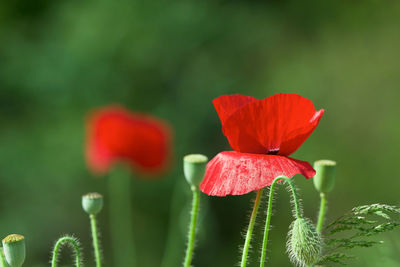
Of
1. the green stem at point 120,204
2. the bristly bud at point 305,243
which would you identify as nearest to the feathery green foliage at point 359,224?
the bristly bud at point 305,243

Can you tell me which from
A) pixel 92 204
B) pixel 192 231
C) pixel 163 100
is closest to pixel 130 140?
pixel 92 204

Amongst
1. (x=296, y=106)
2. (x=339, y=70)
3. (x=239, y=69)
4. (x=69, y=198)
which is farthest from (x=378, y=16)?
(x=296, y=106)

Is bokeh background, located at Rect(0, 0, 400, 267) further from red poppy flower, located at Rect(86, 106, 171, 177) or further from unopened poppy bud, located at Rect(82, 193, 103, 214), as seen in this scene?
unopened poppy bud, located at Rect(82, 193, 103, 214)

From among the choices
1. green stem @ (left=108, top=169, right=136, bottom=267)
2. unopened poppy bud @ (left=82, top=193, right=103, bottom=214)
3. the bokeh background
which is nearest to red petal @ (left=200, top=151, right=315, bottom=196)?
unopened poppy bud @ (left=82, top=193, right=103, bottom=214)

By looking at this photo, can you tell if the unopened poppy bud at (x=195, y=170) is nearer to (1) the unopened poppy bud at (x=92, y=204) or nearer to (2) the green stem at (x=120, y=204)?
(1) the unopened poppy bud at (x=92, y=204)

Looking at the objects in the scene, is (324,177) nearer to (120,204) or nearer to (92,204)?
(92,204)

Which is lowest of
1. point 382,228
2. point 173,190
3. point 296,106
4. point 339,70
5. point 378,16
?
point 382,228

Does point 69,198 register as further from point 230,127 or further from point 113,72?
point 230,127
